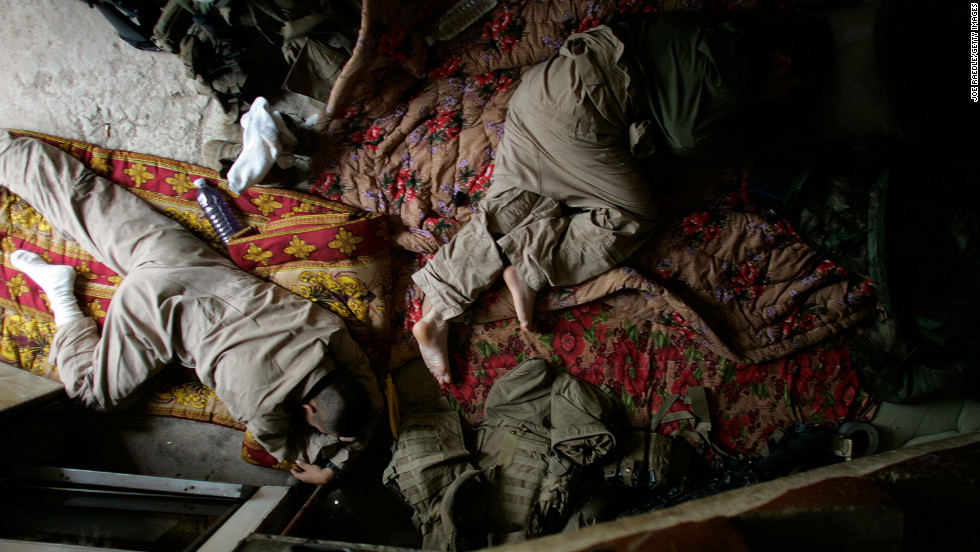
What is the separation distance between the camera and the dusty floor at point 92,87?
250cm

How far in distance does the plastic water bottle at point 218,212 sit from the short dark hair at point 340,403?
0.88 meters

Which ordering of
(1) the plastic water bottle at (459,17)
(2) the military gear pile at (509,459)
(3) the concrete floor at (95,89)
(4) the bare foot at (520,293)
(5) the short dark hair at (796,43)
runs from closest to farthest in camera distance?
(5) the short dark hair at (796,43) → (2) the military gear pile at (509,459) → (4) the bare foot at (520,293) → (1) the plastic water bottle at (459,17) → (3) the concrete floor at (95,89)

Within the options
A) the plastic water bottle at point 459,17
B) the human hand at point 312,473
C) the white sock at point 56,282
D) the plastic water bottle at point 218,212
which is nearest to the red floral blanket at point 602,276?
the plastic water bottle at point 459,17

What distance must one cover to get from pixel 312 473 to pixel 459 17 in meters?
2.21

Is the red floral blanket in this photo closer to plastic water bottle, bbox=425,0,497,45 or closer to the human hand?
plastic water bottle, bbox=425,0,497,45

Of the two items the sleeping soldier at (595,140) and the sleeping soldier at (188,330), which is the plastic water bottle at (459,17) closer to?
the sleeping soldier at (595,140)

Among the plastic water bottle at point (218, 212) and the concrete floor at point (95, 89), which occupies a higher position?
the concrete floor at point (95, 89)

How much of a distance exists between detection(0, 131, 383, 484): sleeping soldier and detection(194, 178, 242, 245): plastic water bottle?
4.6 inches

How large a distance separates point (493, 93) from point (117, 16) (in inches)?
72.7

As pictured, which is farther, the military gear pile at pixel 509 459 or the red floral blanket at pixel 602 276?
the red floral blanket at pixel 602 276

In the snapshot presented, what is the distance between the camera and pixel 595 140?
197 centimetres

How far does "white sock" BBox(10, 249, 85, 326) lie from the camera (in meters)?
2.26

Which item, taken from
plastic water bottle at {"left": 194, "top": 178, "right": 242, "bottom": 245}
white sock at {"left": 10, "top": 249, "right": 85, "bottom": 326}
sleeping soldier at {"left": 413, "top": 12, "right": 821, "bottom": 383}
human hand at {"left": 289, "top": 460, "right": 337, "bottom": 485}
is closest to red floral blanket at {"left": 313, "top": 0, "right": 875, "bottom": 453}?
sleeping soldier at {"left": 413, "top": 12, "right": 821, "bottom": 383}

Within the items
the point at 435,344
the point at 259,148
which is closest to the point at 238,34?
the point at 259,148
